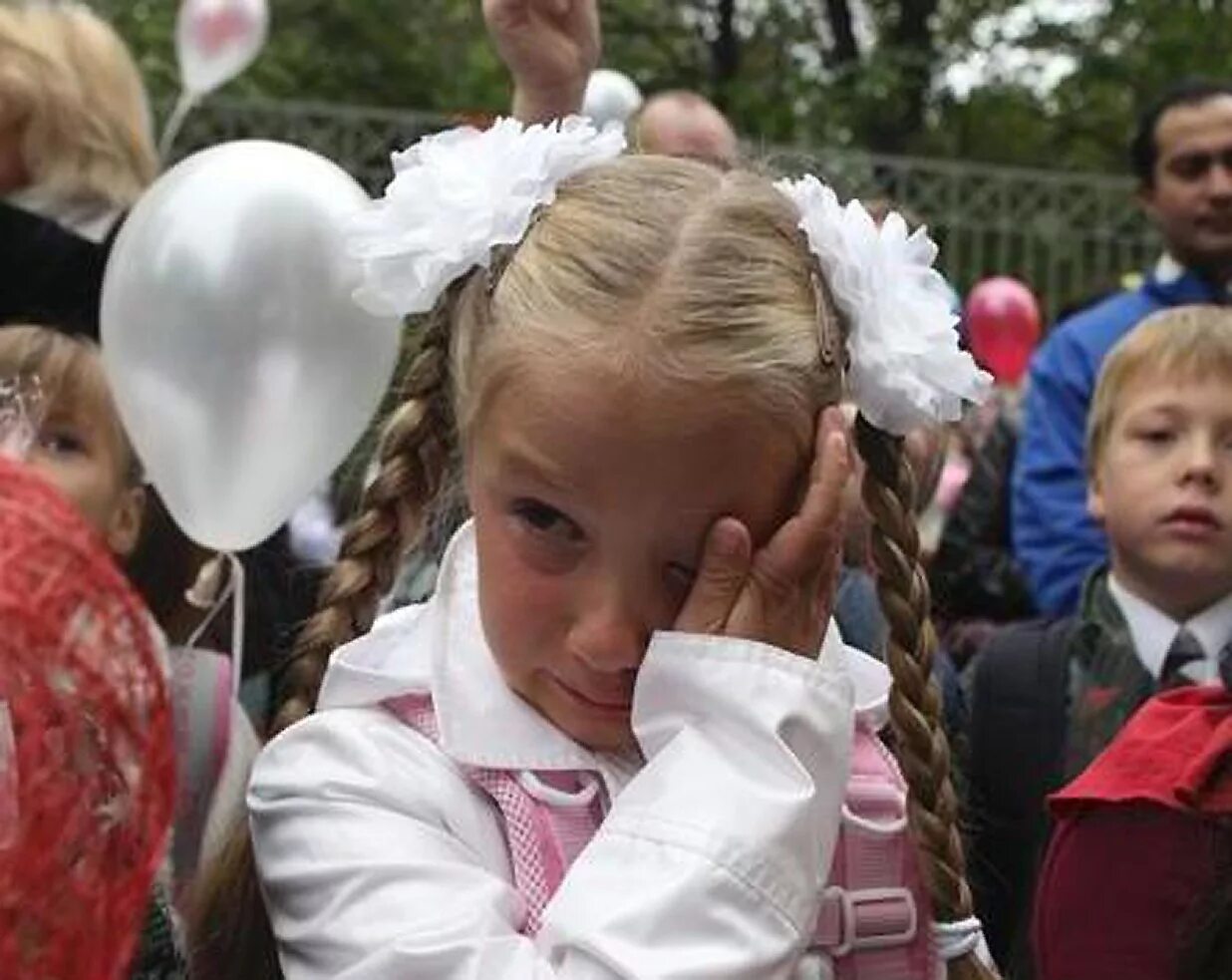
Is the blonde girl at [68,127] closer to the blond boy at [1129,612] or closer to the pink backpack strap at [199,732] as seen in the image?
the pink backpack strap at [199,732]

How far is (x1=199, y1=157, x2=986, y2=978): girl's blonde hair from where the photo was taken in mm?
1468

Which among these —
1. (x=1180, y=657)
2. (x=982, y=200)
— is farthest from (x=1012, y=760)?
(x=982, y=200)

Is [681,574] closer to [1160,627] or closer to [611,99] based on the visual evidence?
[1160,627]

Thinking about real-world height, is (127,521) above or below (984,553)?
above

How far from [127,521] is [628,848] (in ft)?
4.36

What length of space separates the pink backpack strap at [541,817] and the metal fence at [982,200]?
390 inches

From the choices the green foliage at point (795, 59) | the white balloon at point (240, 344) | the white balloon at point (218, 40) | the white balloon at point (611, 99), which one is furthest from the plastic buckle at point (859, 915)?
the green foliage at point (795, 59)

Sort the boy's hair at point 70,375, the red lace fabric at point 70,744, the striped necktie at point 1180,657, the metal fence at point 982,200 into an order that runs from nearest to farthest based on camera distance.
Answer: the red lace fabric at point 70,744, the boy's hair at point 70,375, the striped necktie at point 1180,657, the metal fence at point 982,200

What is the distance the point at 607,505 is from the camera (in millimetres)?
1424

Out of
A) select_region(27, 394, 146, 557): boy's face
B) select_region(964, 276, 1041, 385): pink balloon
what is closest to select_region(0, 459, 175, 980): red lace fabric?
select_region(27, 394, 146, 557): boy's face

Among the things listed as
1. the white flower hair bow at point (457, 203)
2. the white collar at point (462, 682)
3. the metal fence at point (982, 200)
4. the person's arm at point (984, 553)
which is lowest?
the metal fence at point (982, 200)

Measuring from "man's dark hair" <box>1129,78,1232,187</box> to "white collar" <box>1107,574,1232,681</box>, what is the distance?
1.71 m

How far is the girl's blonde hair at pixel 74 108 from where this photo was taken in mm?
3123

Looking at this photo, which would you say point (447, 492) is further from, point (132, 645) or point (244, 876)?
point (132, 645)
